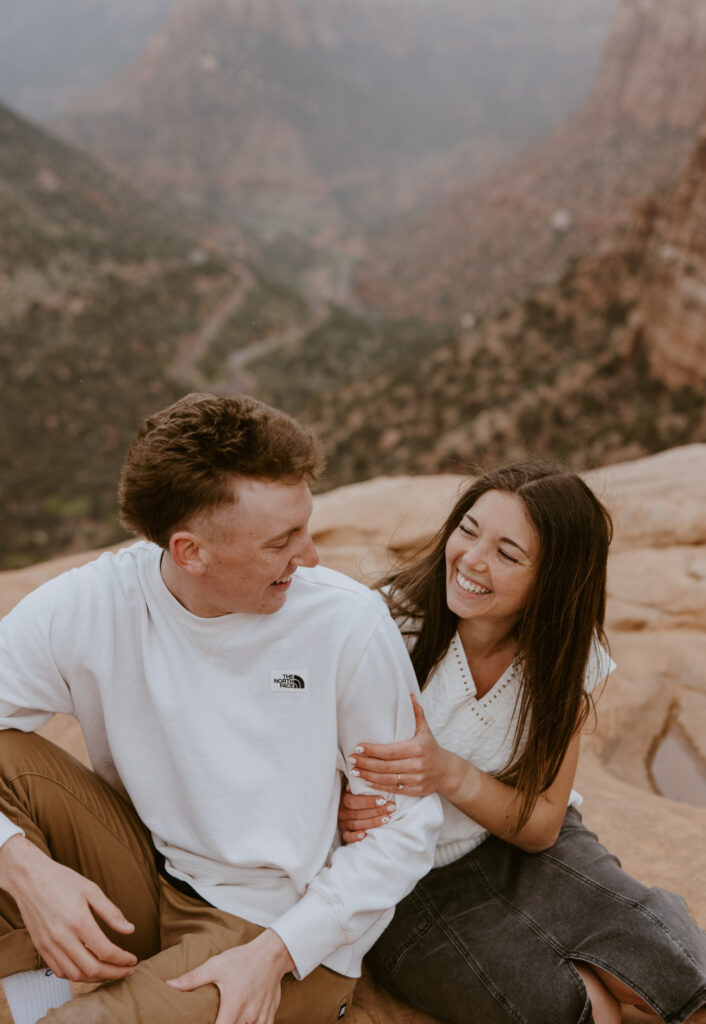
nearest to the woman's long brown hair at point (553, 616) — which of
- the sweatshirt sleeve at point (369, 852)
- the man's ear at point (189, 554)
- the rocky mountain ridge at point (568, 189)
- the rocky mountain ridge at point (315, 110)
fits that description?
the sweatshirt sleeve at point (369, 852)

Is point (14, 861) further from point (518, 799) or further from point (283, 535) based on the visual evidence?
point (518, 799)

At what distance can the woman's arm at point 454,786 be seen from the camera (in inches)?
80.1

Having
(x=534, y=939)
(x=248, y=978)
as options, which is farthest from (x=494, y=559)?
(x=248, y=978)

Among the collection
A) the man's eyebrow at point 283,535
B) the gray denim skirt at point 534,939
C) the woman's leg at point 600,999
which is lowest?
the woman's leg at point 600,999

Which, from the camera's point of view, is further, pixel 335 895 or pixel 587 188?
pixel 587 188

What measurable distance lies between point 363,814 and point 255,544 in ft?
2.56

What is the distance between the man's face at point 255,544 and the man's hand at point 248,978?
814 mm

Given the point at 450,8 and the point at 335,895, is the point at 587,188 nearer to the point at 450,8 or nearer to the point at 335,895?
the point at 335,895

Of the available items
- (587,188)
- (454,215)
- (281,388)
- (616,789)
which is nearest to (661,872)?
(616,789)

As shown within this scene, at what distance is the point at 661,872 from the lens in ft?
9.95

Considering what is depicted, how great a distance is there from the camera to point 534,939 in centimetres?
229

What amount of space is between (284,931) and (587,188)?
A: 7285 cm

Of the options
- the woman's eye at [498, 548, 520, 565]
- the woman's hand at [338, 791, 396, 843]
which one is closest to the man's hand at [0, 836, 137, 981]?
the woman's hand at [338, 791, 396, 843]

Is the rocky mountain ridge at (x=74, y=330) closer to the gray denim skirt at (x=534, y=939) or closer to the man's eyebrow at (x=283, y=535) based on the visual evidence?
the gray denim skirt at (x=534, y=939)
